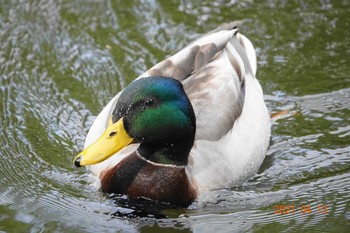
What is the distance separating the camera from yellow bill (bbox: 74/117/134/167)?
6.01 metres

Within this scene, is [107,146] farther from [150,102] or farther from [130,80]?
[130,80]

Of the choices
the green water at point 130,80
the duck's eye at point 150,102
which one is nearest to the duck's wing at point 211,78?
the green water at point 130,80

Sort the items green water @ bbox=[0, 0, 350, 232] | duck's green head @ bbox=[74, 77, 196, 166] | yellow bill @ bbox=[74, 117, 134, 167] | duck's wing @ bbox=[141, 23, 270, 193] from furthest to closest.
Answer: duck's wing @ bbox=[141, 23, 270, 193] → green water @ bbox=[0, 0, 350, 232] → duck's green head @ bbox=[74, 77, 196, 166] → yellow bill @ bbox=[74, 117, 134, 167]

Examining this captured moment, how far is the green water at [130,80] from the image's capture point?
6320mm

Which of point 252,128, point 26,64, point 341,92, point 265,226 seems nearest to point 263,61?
point 341,92

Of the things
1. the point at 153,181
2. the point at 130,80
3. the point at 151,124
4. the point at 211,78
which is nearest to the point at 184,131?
the point at 151,124

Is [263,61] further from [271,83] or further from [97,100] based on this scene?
[97,100]

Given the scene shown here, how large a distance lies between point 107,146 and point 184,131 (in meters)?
0.63

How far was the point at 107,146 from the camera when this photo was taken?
6.10 m

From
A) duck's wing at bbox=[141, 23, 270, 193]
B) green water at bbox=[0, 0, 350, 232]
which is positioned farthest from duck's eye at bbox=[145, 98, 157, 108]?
green water at bbox=[0, 0, 350, 232]

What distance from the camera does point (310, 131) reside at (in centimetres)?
761

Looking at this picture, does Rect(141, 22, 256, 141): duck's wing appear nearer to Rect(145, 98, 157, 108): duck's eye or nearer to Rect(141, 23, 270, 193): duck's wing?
Rect(141, 23, 270, 193): duck's wing

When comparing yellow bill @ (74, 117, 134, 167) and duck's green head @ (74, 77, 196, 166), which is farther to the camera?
duck's green head @ (74, 77, 196, 166)

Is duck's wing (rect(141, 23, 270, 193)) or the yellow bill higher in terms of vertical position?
the yellow bill
